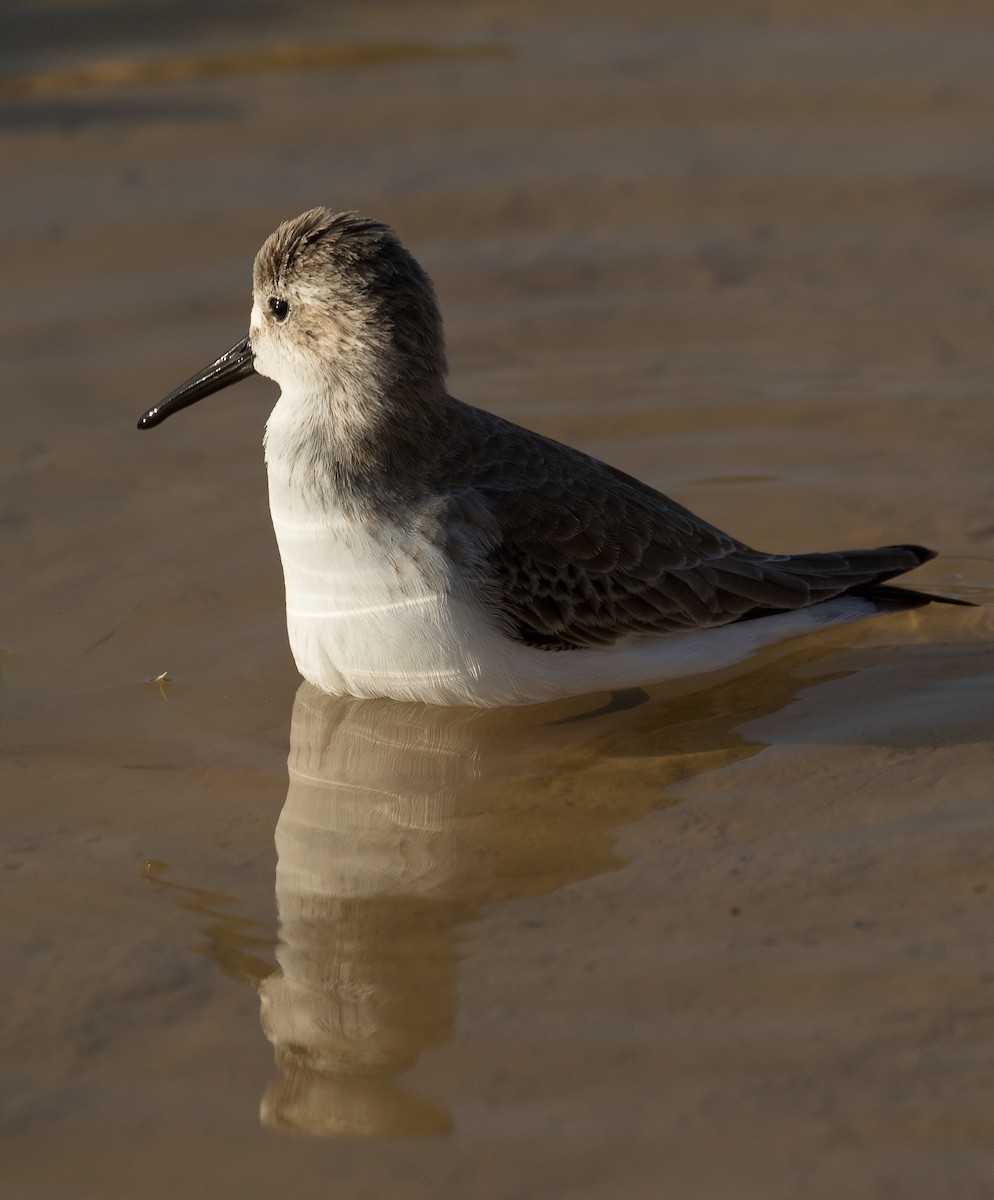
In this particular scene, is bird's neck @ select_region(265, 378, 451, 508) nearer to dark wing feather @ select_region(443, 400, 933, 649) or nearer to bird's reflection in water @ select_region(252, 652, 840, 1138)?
dark wing feather @ select_region(443, 400, 933, 649)

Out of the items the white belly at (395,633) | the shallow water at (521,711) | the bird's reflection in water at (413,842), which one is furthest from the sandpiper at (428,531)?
the shallow water at (521,711)

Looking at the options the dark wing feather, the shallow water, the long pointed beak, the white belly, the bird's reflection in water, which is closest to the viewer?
the shallow water

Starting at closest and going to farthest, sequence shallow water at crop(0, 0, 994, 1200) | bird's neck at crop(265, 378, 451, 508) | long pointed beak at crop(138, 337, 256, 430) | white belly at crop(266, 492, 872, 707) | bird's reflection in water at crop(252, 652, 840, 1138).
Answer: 1. shallow water at crop(0, 0, 994, 1200)
2. bird's reflection in water at crop(252, 652, 840, 1138)
3. white belly at crop(266, 492, 872, 707)
4. bird's neck at crop(265, 378, 451, 508)
5. long pointed beak at crop(138, 337, 256, 430)

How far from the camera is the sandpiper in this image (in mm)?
7293

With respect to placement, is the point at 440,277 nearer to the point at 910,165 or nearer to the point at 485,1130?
the point at 910,165

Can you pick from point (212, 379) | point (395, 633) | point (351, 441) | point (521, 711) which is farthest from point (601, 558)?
point (212, 379)

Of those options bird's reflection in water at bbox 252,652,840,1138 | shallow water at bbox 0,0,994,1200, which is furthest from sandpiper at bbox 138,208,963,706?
shallow water at bbox 0,0,994,1200

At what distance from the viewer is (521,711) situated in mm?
8258

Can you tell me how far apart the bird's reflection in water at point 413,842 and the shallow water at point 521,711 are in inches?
0.8

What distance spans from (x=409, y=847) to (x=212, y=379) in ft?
8.22

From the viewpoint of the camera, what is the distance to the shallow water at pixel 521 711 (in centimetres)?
589

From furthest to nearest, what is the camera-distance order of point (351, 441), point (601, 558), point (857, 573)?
Answer: 1. point (857, 573)
2. point (601, 558)
3. point (351, 441)

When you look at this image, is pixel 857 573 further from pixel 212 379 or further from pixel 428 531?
pixel 212 379

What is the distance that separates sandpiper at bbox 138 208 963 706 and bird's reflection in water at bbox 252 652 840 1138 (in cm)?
33
